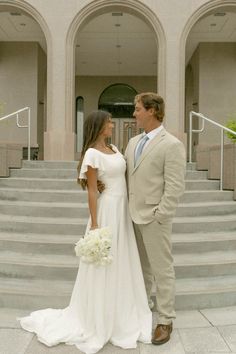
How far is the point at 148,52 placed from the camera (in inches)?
647

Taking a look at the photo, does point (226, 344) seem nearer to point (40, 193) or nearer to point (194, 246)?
point (194, 246)

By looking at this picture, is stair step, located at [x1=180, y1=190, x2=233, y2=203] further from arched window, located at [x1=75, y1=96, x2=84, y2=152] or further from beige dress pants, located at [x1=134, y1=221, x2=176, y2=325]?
arched window, located at [x1=75, y1=96, x2=84, y2=152]

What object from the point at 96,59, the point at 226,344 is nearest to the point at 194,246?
the point at 226,344

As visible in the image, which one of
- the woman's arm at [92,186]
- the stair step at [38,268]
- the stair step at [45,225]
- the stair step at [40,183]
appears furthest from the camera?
the stair step at [40,183]

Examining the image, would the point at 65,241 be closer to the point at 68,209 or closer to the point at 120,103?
the point at 68,209

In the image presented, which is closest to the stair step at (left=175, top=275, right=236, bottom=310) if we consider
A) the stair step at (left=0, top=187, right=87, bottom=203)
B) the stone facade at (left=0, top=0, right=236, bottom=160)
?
the stair step at (left=0, top=187, right=87, bottom=203)

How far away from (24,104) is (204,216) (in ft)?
35.7

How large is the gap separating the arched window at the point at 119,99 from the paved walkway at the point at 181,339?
662 inches

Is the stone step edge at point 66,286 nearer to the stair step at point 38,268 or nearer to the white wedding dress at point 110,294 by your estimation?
the stair step at point 38,268

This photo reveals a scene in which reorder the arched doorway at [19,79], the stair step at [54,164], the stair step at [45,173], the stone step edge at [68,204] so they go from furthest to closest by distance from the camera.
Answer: the arched doorway at [19,79] → the stair step at [54,164] → the stair step at [45,173] → the stone step edge at [68,204]

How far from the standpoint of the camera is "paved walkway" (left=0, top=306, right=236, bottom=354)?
11.2 ft

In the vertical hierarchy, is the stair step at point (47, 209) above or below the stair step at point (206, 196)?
below

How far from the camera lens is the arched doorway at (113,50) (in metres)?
11.4

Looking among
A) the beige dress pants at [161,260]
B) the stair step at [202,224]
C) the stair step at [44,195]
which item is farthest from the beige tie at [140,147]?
the stair step at [44,195]
